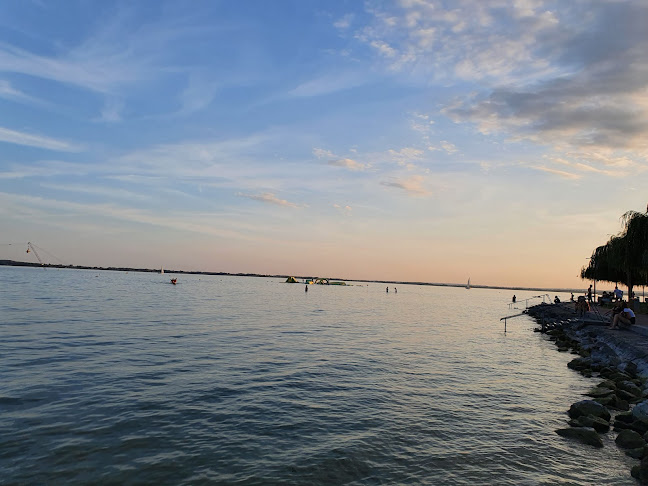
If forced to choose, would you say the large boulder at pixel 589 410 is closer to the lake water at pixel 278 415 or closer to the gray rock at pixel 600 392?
the lake water at pixel 278 415

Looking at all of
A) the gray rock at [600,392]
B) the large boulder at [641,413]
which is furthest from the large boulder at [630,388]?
the large boulder at [641,413]

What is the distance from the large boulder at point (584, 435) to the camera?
40.3 ft

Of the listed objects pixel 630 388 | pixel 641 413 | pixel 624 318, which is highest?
pixel 624 318

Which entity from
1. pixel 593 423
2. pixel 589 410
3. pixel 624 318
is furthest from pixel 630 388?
pixel 624 318

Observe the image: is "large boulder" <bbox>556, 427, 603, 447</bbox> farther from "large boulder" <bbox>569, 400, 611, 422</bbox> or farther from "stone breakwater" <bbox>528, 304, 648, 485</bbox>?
"large boulder" <bbox>569, 400, 611, 422</bbox>

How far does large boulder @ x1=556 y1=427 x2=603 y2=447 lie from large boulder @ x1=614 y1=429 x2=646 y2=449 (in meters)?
0.49

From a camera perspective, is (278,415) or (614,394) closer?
(278,415)

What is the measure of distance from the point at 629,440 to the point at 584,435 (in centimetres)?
109

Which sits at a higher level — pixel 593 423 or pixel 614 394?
pixel 614 394

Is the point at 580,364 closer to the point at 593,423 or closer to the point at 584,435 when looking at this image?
the point at 593,423

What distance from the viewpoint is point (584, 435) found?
41.0 ft

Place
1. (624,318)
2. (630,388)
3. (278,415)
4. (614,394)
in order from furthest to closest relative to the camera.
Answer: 1. (624,318)
2. (630,388)
3. (614,394)
4. (278,415)

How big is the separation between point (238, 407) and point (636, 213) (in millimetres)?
43030

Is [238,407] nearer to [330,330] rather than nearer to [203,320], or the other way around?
[330,330]
